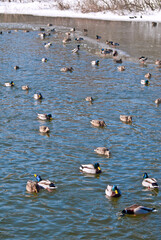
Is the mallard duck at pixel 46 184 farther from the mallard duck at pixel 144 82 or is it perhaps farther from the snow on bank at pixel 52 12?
the snow on bank at pixel 52 12

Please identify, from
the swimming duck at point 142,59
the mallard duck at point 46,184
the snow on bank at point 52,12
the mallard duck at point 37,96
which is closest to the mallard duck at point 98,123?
the mallard duck at point 37,96

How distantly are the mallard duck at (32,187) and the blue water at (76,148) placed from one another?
26cm

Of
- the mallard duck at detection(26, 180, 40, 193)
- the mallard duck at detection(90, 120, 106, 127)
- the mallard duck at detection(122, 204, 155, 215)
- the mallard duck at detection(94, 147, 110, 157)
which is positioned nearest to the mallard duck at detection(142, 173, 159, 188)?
the mallard duck at detection(122, 204, 155, 215)

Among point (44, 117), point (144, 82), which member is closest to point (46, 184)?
point (44, 117)

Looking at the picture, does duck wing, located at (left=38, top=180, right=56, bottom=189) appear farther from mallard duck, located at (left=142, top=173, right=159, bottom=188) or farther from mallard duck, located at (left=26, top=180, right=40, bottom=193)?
mallard duck, located at (left=142, top=173, right=159, bottom=188)

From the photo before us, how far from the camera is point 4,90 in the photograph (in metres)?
31.4

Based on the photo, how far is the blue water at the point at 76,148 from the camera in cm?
1498

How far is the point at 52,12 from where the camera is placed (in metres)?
82.0

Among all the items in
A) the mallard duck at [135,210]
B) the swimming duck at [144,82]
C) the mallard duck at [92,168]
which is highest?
the swimming duck at [144,82]

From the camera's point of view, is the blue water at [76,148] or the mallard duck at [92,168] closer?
the blue water at [76,148]

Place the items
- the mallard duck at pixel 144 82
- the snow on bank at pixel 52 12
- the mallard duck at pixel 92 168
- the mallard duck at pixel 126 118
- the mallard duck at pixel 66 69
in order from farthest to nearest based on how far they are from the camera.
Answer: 1. the snow on bank at pixel 52 12
2. the mallard duck at pixel 66 69
3. the mallard duck at pixel 144 82
4. the mallard duck at pixel 126 118
5. the mallard duck at pixel 92 168

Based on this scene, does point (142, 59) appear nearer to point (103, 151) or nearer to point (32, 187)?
point (103, 151)

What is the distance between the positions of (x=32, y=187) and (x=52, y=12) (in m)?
69.4

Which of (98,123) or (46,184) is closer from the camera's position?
(46,184)
